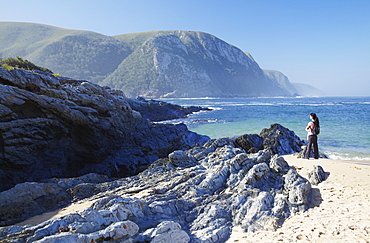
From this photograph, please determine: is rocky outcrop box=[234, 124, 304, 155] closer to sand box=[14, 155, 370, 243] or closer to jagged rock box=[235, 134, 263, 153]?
jagged rock box=[235, 134, 263, 153]

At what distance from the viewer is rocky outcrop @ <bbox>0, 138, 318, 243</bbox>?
4527 millimetres

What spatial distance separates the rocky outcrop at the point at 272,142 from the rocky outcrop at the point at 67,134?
157 inches

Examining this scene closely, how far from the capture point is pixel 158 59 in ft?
447

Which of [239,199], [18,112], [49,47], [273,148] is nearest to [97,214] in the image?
[239,199]

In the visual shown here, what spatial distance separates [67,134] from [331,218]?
12165 millimetres

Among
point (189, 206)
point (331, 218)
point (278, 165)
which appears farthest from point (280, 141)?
point (189, 206)

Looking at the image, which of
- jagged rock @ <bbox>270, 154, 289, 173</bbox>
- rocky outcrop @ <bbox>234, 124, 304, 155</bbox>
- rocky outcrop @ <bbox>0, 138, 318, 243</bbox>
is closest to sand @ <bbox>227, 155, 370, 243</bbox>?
rocky outcrop @ <bbox>0, 138, 318, 243</bbox>

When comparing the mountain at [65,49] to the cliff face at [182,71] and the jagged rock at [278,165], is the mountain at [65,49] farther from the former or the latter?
the jagged rock at [278,165]

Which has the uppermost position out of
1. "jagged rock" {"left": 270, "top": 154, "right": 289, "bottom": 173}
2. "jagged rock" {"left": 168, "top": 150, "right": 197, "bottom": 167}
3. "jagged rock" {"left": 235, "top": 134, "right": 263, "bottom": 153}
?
"jagged rock" {"left": 270, "top": 154, "right": 289, "bottom": 173}

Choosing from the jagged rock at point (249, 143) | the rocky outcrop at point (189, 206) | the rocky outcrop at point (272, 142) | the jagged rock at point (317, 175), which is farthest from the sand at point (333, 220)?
the rocky outcrop at point (272, 142)

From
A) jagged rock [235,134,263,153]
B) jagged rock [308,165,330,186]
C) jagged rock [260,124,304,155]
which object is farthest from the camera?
jagged rock [260,124,304,155]

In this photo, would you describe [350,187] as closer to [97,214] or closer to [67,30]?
[97,214]

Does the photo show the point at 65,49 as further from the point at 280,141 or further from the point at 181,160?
the point at 181,160

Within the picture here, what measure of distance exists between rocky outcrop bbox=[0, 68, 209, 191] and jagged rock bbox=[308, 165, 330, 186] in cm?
809
